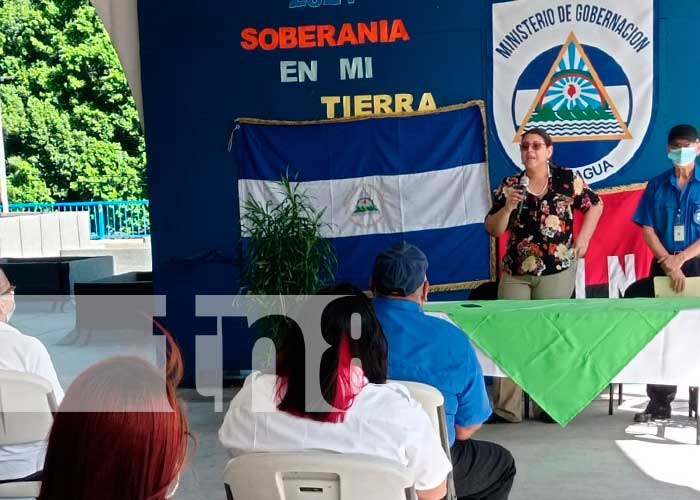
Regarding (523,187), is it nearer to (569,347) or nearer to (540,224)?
(540,224)

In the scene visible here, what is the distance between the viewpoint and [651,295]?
4688 mm

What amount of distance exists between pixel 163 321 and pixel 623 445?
130 inches

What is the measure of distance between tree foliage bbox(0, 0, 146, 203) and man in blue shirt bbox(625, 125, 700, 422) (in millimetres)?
18165

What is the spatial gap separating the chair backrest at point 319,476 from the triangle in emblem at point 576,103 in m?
4.14

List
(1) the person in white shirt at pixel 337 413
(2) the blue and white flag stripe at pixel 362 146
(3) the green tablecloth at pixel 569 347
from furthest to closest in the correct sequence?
(2) the blue and white flag stripe at pixel 362 146
(3) the green tablecloth at pixel 569 347
(1) the person in white shirt at pixel 337 413

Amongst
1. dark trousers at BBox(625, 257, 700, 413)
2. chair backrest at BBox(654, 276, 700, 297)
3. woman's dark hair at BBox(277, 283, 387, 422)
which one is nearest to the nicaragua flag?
dark trousers at BBox(625, 257, 700, 413)

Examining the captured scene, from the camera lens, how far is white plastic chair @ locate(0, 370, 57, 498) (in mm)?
2482

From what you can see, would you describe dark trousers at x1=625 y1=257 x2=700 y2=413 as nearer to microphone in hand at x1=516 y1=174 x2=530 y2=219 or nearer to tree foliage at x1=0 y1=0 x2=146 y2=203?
microphone in hand at x1=516 y1=174 x2=530 y2=219

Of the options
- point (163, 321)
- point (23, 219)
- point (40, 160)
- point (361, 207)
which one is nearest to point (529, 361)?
point (361, 207)

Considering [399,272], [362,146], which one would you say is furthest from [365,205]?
[399,272]

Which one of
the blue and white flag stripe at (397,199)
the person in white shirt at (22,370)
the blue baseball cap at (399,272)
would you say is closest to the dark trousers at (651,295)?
the blue and white flag stripe at (397,199)

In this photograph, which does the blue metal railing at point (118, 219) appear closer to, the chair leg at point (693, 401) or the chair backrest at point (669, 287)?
the chair leg at point (693, 401)

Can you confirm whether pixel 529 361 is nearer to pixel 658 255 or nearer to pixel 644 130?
pixel 658 255

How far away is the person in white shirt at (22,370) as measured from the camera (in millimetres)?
2635
